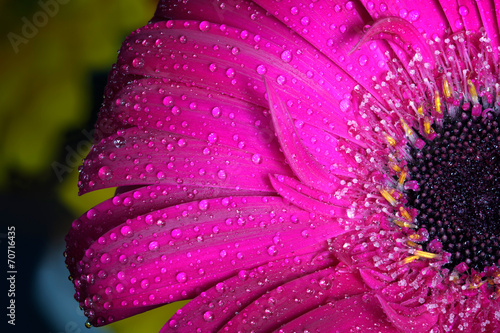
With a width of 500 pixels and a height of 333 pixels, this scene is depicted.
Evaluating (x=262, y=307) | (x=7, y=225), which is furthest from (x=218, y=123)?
(x=7, y=225)

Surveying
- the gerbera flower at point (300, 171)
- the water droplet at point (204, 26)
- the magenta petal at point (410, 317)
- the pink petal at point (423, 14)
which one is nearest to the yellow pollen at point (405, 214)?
the gerbera flower at point (300, 171)

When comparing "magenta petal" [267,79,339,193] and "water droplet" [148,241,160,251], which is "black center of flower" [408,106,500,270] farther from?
"water droplet" [148,241,160,251]

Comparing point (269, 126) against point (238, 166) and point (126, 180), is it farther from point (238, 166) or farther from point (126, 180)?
point (126, 180)

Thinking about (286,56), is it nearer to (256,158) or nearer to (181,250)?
(256,158)

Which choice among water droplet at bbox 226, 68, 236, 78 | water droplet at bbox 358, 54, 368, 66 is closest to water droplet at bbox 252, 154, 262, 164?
water droplet at bbox 226, 68, 236, 78

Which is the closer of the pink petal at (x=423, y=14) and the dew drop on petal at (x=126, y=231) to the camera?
the dew drop on petal at (x=126, y=231)

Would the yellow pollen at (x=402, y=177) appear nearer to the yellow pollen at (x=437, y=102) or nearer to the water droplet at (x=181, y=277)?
the yellow pollen at (x=437, y=102)
